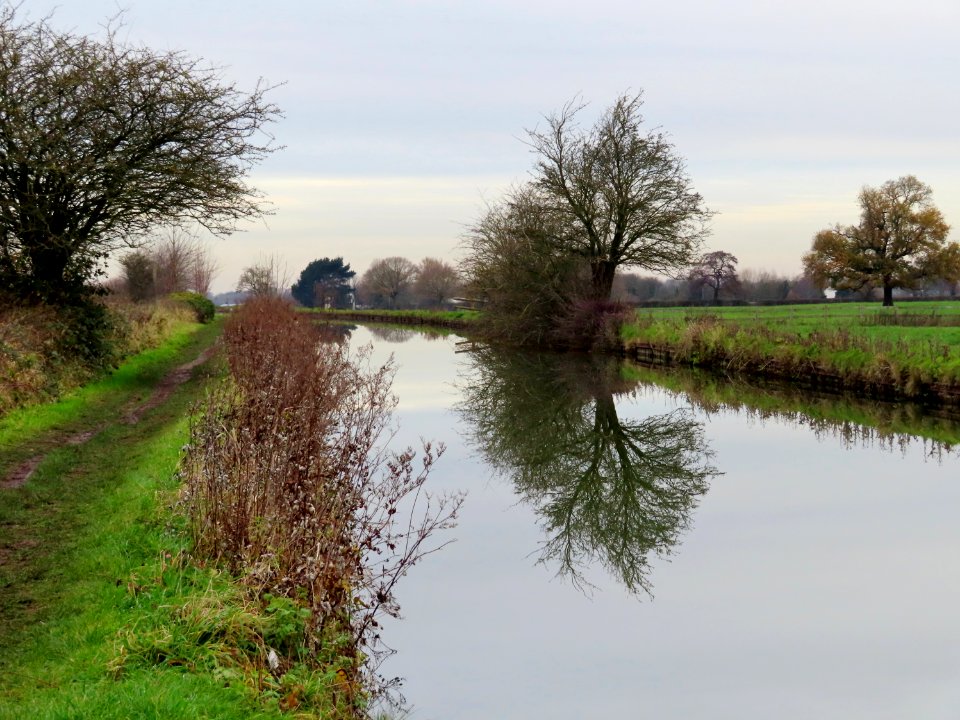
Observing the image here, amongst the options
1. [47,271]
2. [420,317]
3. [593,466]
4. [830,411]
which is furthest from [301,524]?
[420,317]

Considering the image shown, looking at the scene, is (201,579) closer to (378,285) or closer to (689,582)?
(689,582)

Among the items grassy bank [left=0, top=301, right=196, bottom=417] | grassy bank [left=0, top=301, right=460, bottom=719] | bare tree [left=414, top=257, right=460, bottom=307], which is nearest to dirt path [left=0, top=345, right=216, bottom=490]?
grassy bank [left=0, top=301, right=460, bottom=719]

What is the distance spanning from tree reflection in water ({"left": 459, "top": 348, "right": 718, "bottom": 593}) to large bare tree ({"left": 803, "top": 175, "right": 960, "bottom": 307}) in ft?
125

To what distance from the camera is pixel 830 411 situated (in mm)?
19828

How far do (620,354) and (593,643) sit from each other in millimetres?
28990

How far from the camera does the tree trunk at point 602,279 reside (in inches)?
1479

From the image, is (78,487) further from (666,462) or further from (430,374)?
(430,374)

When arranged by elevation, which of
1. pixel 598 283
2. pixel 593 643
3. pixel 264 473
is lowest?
pixel 593 643

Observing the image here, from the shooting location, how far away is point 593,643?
7.50 metres

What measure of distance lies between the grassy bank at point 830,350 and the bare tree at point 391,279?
75.3 meters

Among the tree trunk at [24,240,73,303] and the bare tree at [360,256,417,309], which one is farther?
the bare tree at [360,256,417,309]

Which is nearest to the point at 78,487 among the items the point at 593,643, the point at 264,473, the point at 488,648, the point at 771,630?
the point at 264,473

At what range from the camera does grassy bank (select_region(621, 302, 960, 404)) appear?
20297 millimetres

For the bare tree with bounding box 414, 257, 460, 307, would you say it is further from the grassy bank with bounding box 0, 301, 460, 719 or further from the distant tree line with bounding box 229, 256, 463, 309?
the grassy bank with bounding box 0, 301, 460, 719
